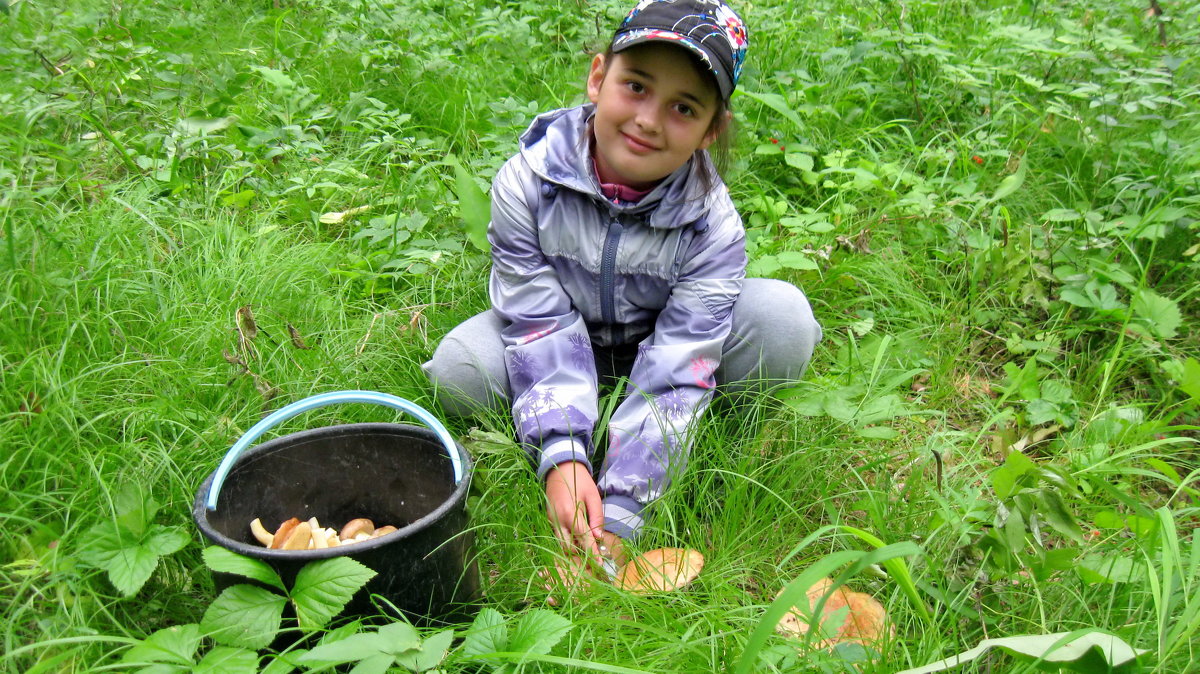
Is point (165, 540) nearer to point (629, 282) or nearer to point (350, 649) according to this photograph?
point (350, 649)

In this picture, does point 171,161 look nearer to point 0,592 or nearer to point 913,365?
point 0,592

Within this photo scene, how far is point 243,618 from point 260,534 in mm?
263

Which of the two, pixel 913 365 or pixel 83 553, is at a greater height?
pixel 913 365

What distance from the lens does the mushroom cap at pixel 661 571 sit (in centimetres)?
143

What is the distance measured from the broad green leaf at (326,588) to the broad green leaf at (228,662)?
0.07m

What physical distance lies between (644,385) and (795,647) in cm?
65

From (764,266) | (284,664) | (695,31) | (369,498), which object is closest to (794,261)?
(764,266)

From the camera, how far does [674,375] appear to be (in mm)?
1750

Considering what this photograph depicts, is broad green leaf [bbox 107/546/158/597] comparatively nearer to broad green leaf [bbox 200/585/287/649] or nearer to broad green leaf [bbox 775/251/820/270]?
broad green leaf [bbox 200/585/287/649]

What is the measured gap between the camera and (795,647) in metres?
1.28

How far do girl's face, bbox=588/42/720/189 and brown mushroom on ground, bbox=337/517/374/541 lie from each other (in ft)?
2.71

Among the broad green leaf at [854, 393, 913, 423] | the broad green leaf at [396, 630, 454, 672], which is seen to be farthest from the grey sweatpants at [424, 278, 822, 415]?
the broad green leaf at [396, 630, 454, 672]

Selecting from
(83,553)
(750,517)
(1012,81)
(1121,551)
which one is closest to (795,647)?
(750,517)

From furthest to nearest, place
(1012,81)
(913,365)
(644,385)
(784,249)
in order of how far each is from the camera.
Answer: (1012,81) < (784,249) < (913,365) < (644,385)
